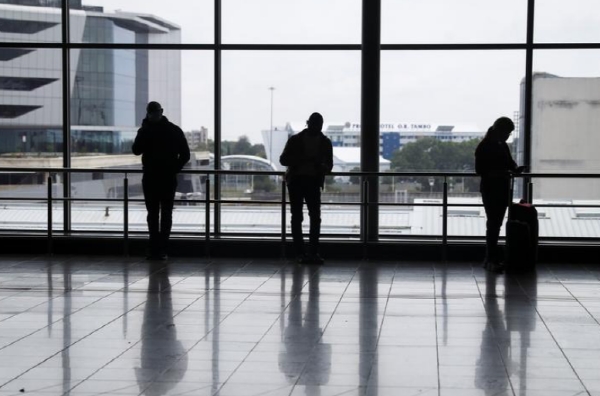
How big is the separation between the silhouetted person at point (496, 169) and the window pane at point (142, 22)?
3550mm

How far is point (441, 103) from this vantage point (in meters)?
11.2

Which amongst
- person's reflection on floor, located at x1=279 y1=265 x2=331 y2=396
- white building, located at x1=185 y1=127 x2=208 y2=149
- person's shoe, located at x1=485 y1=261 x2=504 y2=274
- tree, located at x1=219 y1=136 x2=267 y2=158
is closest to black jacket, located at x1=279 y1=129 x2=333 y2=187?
tree, located at x1=219 y1=136 x2=267 y2=158

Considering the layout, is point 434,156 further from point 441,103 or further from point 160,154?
point 160,154

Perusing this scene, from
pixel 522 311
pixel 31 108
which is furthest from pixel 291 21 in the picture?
pixel 522 311

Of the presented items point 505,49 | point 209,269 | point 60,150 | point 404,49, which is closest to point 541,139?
point 505,49

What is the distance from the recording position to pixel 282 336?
644 centimetres

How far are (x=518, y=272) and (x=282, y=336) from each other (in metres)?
4.01

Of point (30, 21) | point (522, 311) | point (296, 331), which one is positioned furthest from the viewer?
point (30, 21)

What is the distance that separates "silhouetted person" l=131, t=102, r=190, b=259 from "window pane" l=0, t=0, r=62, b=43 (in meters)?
2.10

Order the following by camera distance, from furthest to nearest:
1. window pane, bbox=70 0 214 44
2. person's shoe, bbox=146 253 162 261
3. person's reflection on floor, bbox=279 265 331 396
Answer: window pane, bbox=70 0 214 44 < person's shoe, bbox=146 253 162 261 < person's reflection on floor, bbox=279 265 331 396

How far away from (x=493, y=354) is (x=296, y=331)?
1385 millimetres

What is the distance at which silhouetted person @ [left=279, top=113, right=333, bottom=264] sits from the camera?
33.8ft

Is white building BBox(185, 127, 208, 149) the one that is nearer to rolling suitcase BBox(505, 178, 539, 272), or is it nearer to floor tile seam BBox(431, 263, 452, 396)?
floor tile seam BBox(431, 263, 452, 396)

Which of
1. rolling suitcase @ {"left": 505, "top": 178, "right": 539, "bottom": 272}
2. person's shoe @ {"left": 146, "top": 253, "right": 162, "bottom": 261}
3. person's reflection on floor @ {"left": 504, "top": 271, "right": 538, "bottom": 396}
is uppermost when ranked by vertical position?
rolling suitcase @ {"left": 505, "top": 178, "right": 539, "bottom": 272}
